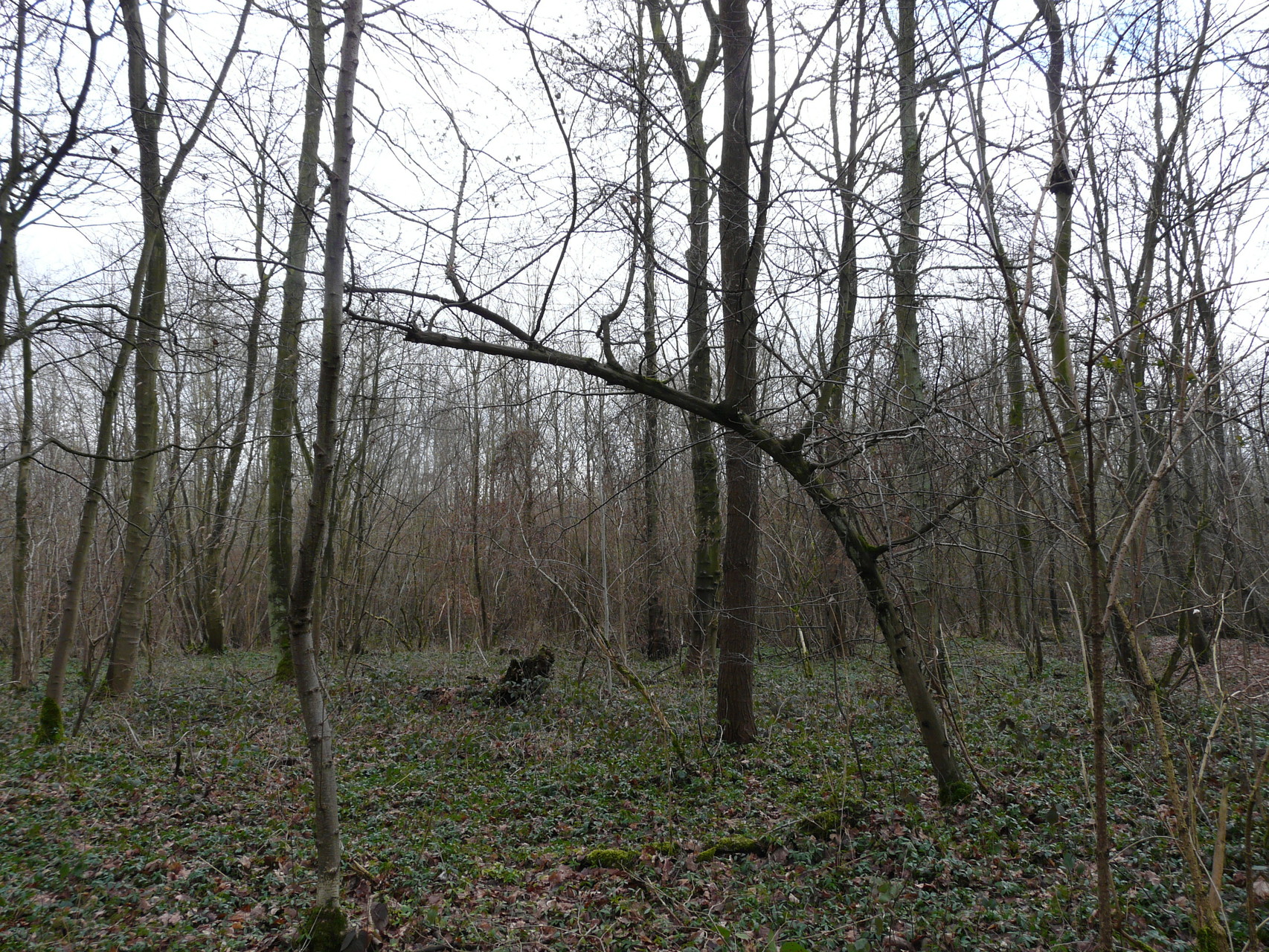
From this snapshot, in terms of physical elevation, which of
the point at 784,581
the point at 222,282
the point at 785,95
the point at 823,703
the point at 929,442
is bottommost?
the point at 823,703

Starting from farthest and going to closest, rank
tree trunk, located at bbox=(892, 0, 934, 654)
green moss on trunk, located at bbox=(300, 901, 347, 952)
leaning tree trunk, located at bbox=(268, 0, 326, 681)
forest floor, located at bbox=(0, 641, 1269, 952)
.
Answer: leaning tree trunk, located at bbox=(268, 0, 326, 681), tree trunk, located at bbox=(892, 0, 934, 654), forest floor, located at bbox=(0, 641, 1269, 952), green moss on trunk, located at bbox=(300, 901, 347, 952)

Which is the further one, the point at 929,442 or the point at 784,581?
the point at 784,581

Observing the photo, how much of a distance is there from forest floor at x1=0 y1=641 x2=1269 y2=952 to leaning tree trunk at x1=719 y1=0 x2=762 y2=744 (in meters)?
0.54

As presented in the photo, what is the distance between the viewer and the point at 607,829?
16.9 ft

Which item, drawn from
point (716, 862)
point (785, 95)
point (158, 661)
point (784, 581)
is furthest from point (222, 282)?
point (158, 661)

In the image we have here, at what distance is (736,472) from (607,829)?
2.99 m

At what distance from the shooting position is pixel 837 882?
403 centimetres

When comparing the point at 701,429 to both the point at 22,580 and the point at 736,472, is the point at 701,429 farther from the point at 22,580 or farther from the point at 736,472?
the point at 22,580

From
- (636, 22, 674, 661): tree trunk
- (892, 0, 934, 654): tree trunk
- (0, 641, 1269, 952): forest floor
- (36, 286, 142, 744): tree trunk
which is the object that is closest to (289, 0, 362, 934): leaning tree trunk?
(0, 641, 1269, 952): forest floor

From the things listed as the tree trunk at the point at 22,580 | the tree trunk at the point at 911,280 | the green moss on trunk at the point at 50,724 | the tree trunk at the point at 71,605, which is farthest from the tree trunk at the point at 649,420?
the tree trunk at the point at 22,580

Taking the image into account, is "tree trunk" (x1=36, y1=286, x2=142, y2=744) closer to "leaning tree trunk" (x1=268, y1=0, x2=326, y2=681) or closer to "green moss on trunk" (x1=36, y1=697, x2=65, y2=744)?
"green moss on trunk" (x1=36, y1=697, x2=65, y2=744)

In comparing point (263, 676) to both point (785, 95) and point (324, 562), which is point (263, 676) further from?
point (785, 95)

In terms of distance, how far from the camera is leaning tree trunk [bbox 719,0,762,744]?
5.86m

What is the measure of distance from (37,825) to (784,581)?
20.1 feet
